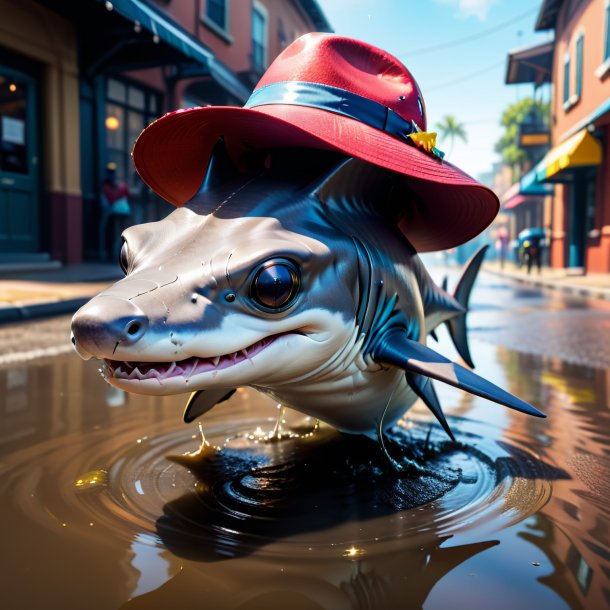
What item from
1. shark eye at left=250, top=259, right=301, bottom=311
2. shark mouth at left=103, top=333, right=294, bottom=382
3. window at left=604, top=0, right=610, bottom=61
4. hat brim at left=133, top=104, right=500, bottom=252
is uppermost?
window at left=604, top=0, right=610, bottom=61

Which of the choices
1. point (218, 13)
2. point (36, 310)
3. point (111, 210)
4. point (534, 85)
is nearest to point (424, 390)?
point (36, 310)

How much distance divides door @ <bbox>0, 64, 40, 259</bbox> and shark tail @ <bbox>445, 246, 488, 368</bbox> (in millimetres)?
8237

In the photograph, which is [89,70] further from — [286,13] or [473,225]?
[286,13]

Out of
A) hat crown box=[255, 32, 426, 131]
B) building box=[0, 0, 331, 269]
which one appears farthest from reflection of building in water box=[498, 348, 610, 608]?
building box=[0, 0, 331, 269]

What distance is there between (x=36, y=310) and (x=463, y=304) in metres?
4.18

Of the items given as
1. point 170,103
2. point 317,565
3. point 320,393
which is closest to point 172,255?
point 320,393

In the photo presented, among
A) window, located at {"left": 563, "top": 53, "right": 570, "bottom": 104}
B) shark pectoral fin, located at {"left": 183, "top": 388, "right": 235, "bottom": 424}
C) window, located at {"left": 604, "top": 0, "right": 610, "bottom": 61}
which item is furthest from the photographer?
window, located at {"left": 563, "top": 53, "right": 570, "bottom": 104}

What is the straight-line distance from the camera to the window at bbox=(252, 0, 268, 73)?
18.1 metres

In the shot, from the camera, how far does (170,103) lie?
13.3m

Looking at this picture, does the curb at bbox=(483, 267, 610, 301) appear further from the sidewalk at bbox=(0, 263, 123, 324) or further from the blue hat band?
the blue hat band

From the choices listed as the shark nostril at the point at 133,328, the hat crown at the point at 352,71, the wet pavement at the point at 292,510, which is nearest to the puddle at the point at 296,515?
the wet pavement at the point at 292,510

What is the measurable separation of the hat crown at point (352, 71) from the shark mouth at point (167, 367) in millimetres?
950

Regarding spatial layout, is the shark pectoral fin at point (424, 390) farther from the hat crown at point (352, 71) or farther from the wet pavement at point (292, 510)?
the hat crown at point (352, 71)

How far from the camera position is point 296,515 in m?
1.50
